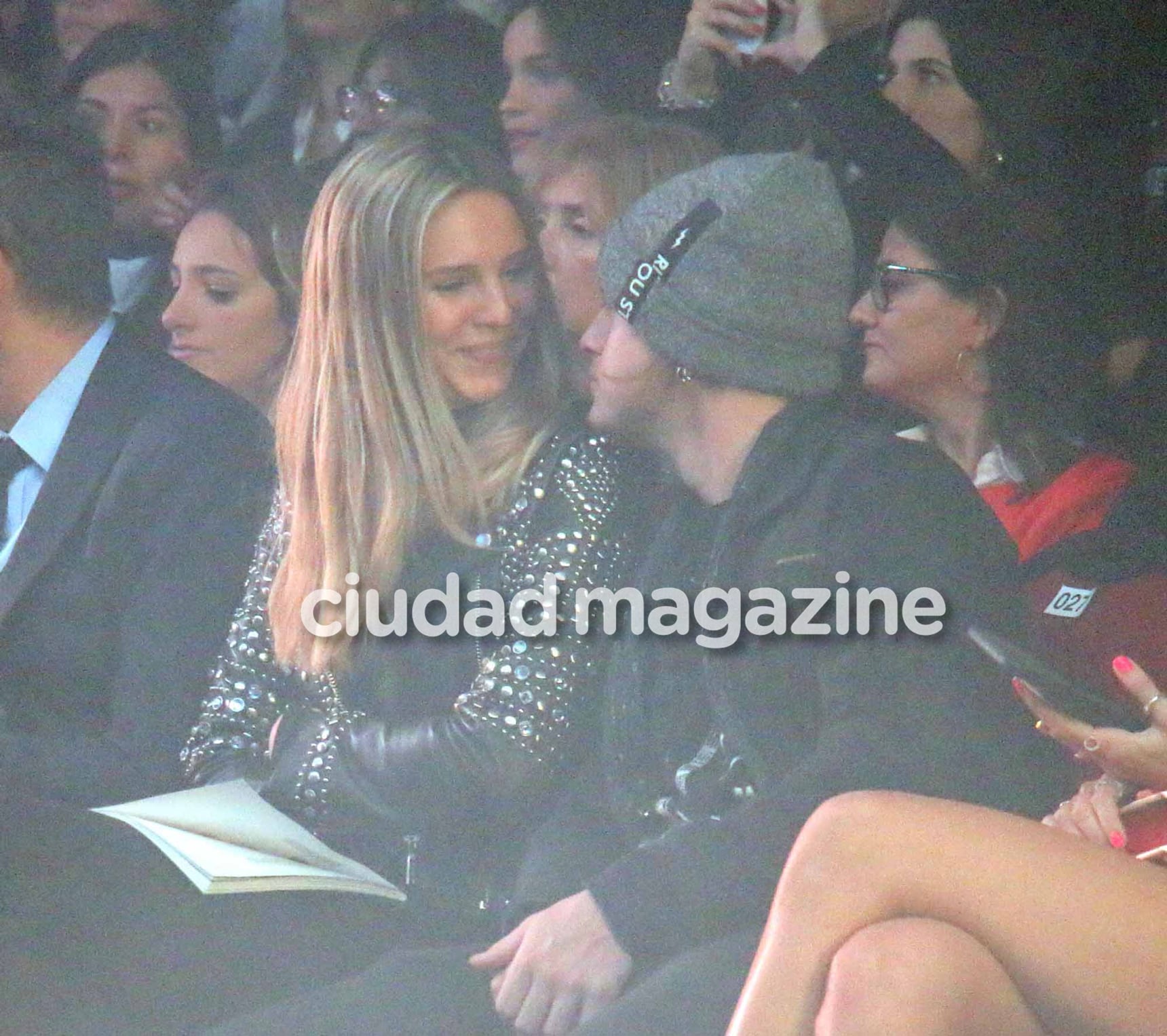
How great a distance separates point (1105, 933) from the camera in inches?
50.4

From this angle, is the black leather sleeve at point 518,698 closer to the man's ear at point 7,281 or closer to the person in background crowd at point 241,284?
the person in background crowd at point 241,284

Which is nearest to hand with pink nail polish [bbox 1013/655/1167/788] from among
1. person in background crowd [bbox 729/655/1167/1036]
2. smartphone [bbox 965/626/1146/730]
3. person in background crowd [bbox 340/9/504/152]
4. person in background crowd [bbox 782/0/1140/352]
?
smartphone [bbox 965/626/1146/730]

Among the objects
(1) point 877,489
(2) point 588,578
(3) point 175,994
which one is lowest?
(3) point 175,994

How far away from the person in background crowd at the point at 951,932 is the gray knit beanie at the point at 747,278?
44cm

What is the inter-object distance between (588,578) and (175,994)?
1.96ft

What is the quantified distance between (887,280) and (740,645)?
0.38m

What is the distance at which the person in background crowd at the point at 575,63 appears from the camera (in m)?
1.79

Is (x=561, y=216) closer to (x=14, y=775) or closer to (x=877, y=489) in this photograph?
(x=877, y=489)

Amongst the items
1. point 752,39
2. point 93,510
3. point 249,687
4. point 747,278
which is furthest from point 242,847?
point 752,39

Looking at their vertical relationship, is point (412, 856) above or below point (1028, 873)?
below

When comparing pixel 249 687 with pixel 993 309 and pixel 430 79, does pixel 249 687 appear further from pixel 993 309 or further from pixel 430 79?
pixel 993 309

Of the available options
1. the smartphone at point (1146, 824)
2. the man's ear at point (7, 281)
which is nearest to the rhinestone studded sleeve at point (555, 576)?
the smartphone at point (1146, 824)

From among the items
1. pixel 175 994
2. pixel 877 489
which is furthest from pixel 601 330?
pixel 175 994

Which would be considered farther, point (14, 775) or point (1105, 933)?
point (14, 775)
